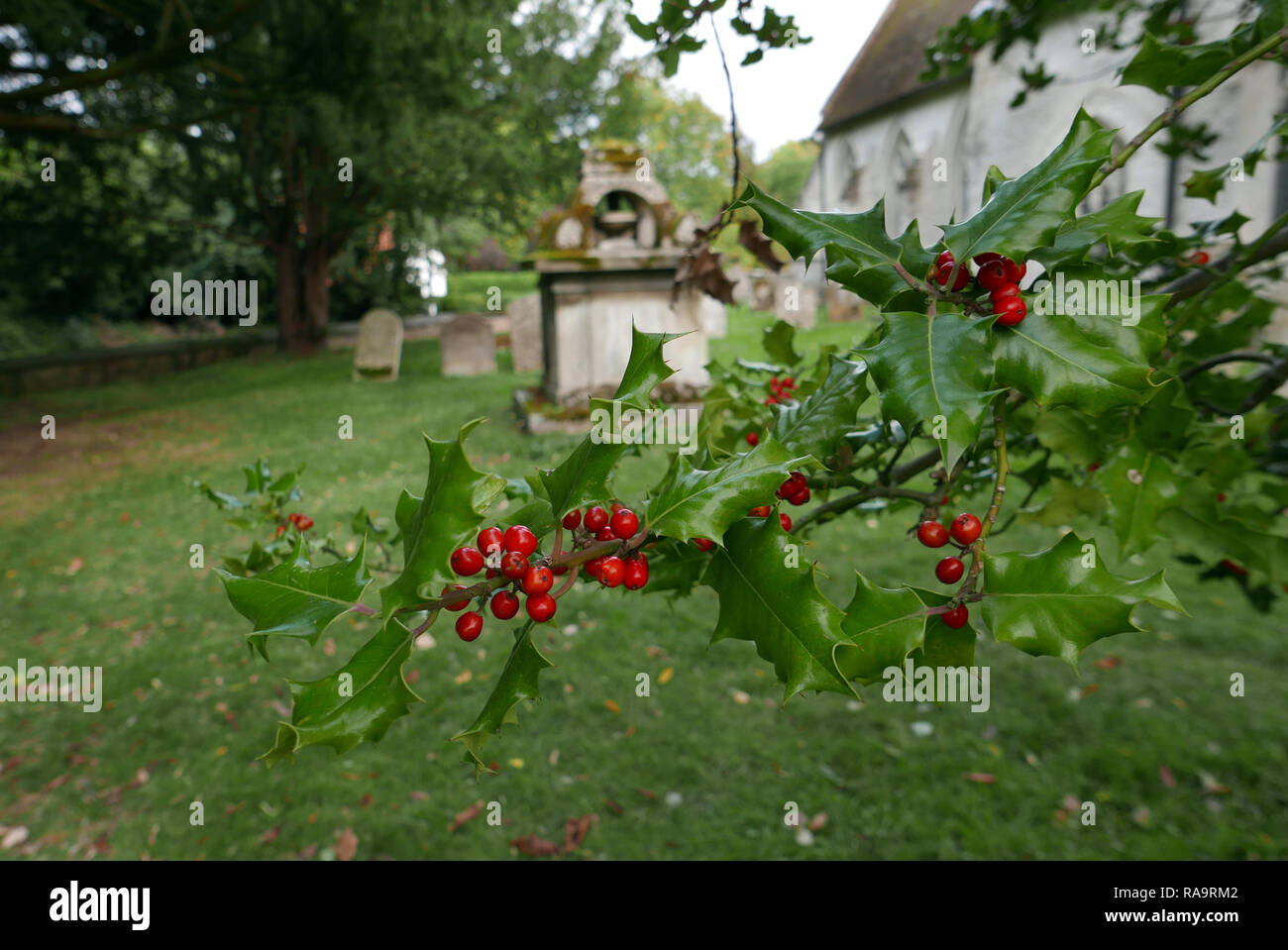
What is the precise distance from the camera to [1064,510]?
1.84 metres

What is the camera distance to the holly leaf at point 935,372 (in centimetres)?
78

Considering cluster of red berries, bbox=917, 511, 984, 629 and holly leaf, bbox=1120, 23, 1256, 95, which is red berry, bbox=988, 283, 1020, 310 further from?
holly leaf, bbox=1120, 23, 1256, 95

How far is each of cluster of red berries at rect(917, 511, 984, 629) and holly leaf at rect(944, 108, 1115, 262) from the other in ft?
0.97

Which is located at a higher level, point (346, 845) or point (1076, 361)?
point (1076, 361)

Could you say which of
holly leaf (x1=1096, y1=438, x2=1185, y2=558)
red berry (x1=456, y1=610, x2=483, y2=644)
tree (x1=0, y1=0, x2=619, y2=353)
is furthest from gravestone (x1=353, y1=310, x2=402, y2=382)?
red berry (x1=456, y1=610, x2=483, y2=644)

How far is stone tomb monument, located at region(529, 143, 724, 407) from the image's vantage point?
942 centimetres

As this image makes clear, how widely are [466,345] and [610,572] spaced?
48.0 ft

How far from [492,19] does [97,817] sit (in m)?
11.0

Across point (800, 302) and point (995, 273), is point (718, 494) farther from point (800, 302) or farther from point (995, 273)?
Answer: point (800, 302)

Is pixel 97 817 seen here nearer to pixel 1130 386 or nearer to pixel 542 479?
pixel 542 479

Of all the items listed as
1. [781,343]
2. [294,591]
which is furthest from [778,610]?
[781,343]

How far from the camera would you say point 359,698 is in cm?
82

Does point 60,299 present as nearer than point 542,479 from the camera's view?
No

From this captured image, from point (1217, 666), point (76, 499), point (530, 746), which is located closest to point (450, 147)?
point (76, 499)
